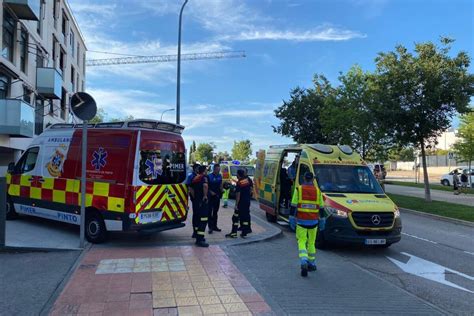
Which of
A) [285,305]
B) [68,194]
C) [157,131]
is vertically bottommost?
[285,305]

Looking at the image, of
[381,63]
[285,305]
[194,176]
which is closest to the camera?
[285,305]

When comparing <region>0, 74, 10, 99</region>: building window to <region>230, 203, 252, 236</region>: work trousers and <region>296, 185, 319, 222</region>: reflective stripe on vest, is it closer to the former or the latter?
<region>230, 203, 252, 236</region>: work trousers

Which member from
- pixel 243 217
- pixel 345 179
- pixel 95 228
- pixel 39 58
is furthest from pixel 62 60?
pixel 345 179

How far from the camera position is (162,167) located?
30.1 ft

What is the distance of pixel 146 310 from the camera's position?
16.2ft

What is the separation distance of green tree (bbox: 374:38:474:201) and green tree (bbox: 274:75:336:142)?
1190 centimetres

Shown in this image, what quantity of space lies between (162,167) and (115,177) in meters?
1.04

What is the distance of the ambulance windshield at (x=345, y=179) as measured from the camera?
9812 mm

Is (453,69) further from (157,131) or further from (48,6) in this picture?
(48,6)

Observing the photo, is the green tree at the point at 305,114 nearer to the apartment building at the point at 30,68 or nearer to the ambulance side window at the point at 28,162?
the apartment building at the point at 30,68

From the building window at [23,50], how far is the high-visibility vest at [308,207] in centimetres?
1968

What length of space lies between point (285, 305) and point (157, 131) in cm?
516

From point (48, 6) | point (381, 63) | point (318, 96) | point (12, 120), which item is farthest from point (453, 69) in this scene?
point (48, 6)

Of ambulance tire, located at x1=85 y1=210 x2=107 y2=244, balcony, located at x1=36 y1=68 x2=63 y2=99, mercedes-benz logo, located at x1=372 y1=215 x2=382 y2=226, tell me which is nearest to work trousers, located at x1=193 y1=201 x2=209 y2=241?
ambulance tire, located at x1=85 y1=210 x2=107 y2=244
